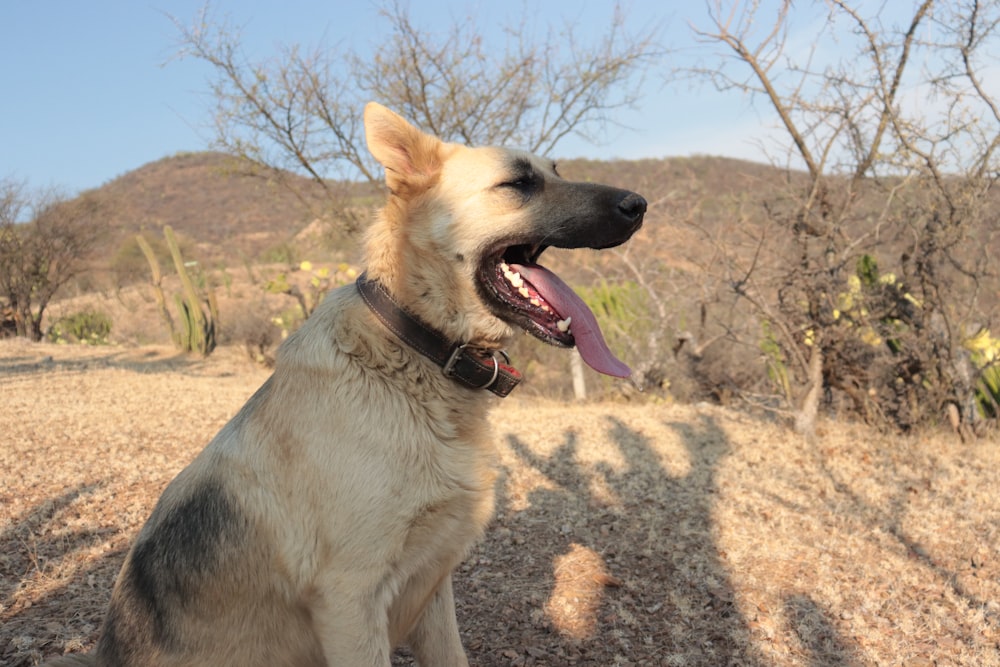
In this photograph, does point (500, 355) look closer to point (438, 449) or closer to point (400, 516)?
→ point (438, 449)

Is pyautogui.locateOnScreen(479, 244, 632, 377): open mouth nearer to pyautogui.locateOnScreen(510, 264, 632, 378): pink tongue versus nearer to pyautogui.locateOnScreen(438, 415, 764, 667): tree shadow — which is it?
pyautogui.locateOnScreen(510, 264, 632, 378): pink tongue

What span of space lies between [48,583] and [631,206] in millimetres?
3328

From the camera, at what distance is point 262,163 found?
11188 mm

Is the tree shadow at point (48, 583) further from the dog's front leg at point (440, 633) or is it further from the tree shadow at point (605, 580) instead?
the tree shadow at point (605, 580)

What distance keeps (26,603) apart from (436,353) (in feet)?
8.36

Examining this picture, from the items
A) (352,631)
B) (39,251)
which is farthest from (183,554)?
(39,251)

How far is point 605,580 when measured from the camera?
3961 millimetres

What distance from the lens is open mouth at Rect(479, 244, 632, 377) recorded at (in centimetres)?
259

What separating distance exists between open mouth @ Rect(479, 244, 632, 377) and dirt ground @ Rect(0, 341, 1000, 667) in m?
1.54

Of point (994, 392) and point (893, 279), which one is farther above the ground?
point (893, 279)

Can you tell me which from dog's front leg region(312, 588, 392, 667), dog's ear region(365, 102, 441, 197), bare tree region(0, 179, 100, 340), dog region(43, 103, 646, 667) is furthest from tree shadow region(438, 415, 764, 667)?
bare tree region(0, 179, 100, 340)

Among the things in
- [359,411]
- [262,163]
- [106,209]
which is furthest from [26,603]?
[106,209]

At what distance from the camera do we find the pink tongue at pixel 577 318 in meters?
2.62

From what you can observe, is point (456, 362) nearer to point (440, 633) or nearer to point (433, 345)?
point (433, 345)
